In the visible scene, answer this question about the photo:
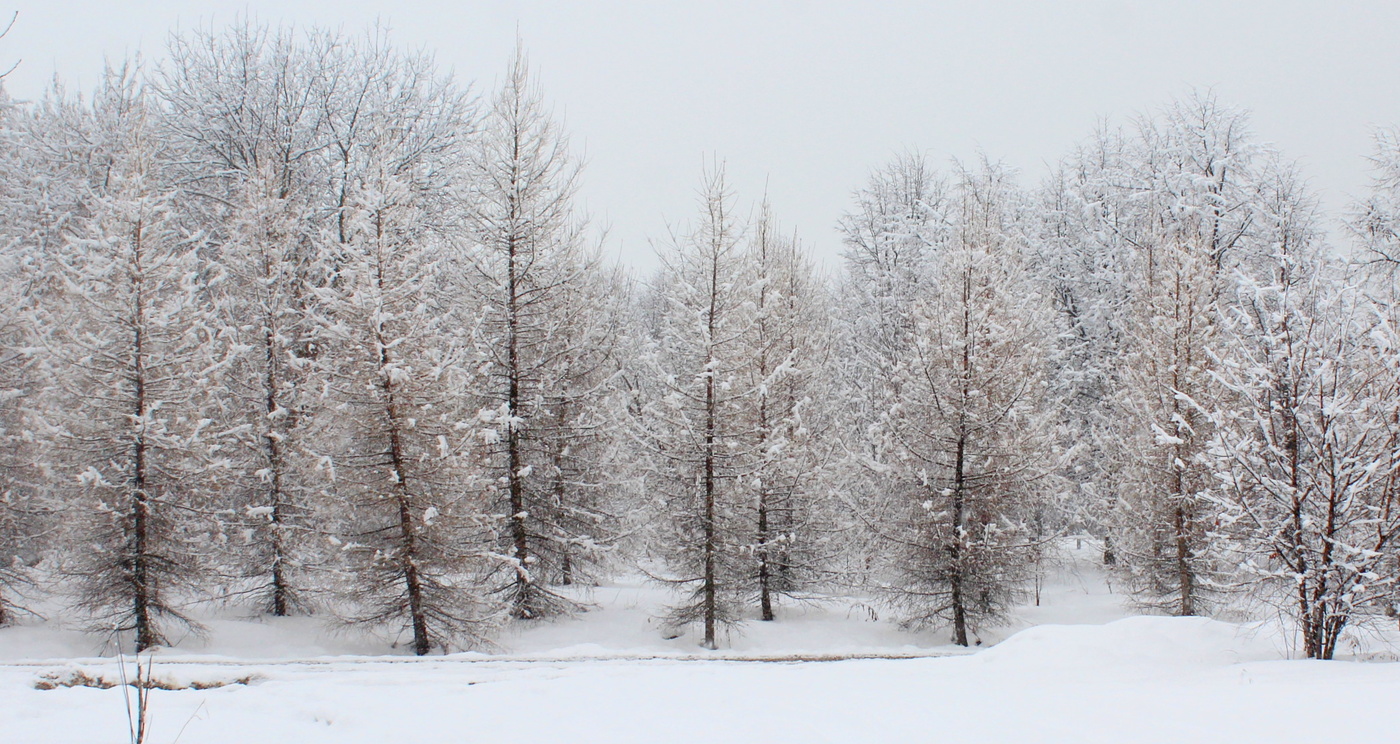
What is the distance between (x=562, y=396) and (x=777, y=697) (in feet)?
33.5

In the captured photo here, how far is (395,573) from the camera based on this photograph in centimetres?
1422

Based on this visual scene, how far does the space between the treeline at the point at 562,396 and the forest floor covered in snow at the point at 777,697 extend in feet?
6.24

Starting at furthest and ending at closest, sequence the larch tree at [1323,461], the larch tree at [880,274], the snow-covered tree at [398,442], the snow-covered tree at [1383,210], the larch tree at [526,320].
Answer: the larch tree at [880,274] < the snow-covered tree at [1383,210] < the larch tree at [526,320] < the snow-covered tree at [398,442] < the larch tree at [1323,461]

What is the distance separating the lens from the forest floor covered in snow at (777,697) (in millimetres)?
6449

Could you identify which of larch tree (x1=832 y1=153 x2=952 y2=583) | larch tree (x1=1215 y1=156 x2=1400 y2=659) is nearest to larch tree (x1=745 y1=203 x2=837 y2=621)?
larch tree (x1=832 y1=153 x2=952 y2=583)

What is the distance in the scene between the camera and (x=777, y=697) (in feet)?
26.6

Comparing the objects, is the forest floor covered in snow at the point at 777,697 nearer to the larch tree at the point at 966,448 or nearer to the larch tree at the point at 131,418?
the larch tree at the point at 131,418

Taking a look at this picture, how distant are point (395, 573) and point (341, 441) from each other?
2751 mm

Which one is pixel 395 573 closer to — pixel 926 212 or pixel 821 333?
pixel 821 333

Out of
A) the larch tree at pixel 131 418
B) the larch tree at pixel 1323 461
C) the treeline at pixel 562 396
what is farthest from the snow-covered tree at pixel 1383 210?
the larch tree at pixel 131 418

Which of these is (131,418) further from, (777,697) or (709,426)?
(777,697)

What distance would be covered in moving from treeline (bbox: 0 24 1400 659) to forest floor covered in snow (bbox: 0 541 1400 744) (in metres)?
1.90

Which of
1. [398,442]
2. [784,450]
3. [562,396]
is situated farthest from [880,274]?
[398,442]

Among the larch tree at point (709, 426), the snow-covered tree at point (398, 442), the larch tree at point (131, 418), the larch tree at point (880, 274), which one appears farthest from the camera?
the larch tree at point (880, 274)
